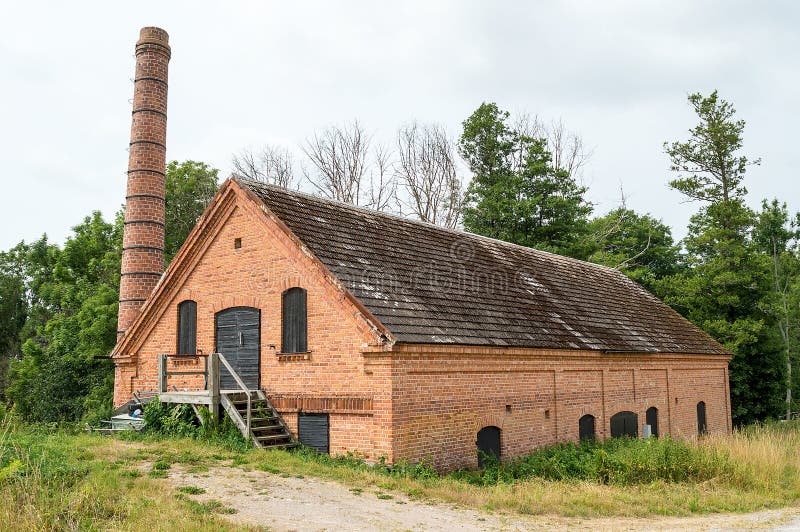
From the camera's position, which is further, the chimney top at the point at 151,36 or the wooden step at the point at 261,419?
the chimney top at the point at 151,36

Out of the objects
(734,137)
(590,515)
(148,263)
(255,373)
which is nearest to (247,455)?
(255,373)

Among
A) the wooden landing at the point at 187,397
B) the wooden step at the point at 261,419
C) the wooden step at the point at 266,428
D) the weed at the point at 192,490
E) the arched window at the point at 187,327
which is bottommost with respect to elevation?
the weed at the point at 192,490

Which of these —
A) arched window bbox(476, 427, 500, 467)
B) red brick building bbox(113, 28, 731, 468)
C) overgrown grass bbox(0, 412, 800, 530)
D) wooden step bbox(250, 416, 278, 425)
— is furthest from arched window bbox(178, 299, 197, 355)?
arched window bbox(476, 427, 500, 467)

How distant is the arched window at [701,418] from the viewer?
2392 centimetres

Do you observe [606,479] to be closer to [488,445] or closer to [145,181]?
[488,445]

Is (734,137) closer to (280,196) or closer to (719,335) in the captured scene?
(719,335)

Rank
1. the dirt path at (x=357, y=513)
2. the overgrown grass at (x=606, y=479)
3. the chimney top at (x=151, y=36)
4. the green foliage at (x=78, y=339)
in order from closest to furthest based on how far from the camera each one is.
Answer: the dirt path at (x=357, y=513) → the overgrown grass at (x=606, y=479) → the chimney top at (x=151, y=36) → the green foliage at (x=78, y=339)

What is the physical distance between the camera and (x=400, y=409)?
1248cm

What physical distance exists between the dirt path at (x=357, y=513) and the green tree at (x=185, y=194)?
26.6 metres

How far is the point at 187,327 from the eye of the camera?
16.6m

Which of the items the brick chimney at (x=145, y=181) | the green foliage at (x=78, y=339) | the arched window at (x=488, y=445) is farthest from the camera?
the green foliage at (x=78, y=339)

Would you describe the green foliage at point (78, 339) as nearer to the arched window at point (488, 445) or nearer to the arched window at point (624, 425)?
the arched window at point (488, 445)

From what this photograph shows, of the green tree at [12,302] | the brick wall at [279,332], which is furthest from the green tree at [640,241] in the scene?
the green tree at [12,302]

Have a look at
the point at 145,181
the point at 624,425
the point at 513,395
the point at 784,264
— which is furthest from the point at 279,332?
the point at 784,264
